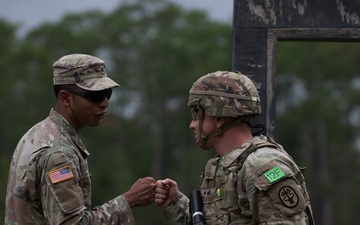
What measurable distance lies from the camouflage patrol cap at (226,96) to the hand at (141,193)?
23.1 inches

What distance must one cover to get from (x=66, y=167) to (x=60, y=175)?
6 centimetres

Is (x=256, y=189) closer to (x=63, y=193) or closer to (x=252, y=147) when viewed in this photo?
(x=252, y=147)

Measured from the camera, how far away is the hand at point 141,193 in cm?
595

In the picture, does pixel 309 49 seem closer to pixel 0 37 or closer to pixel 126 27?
pixel 126 27

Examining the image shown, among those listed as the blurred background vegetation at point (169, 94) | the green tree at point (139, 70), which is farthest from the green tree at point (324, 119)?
the green tree at point (139, 70)

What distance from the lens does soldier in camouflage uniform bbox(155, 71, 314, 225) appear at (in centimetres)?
525

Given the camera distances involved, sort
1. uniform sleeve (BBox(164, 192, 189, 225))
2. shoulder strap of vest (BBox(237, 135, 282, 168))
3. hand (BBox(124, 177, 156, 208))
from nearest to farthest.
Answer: shoulder strap of vest (BBox(237, 135, 282, 168)), hand (BBox(124, 177, 156, 208)), uniform sleeve (BBox(164, 192, 189, 225))

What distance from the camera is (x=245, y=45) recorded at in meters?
6.59

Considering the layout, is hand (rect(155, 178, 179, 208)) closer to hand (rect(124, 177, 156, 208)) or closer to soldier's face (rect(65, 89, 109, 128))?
hand (rect(124, 177, 156, 208))

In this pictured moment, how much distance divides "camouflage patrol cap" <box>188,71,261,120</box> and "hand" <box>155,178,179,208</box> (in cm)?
60

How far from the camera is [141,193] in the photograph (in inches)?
235

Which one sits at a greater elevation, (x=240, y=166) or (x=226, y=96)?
(x=226, y=96)

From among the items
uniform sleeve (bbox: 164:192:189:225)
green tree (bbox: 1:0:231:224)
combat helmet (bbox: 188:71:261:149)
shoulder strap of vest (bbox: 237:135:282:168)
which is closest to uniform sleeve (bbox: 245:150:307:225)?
shoulder strap of vest (bbox: 237:135:282:168)

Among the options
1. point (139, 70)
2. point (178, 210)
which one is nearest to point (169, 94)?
point (139, 70)
